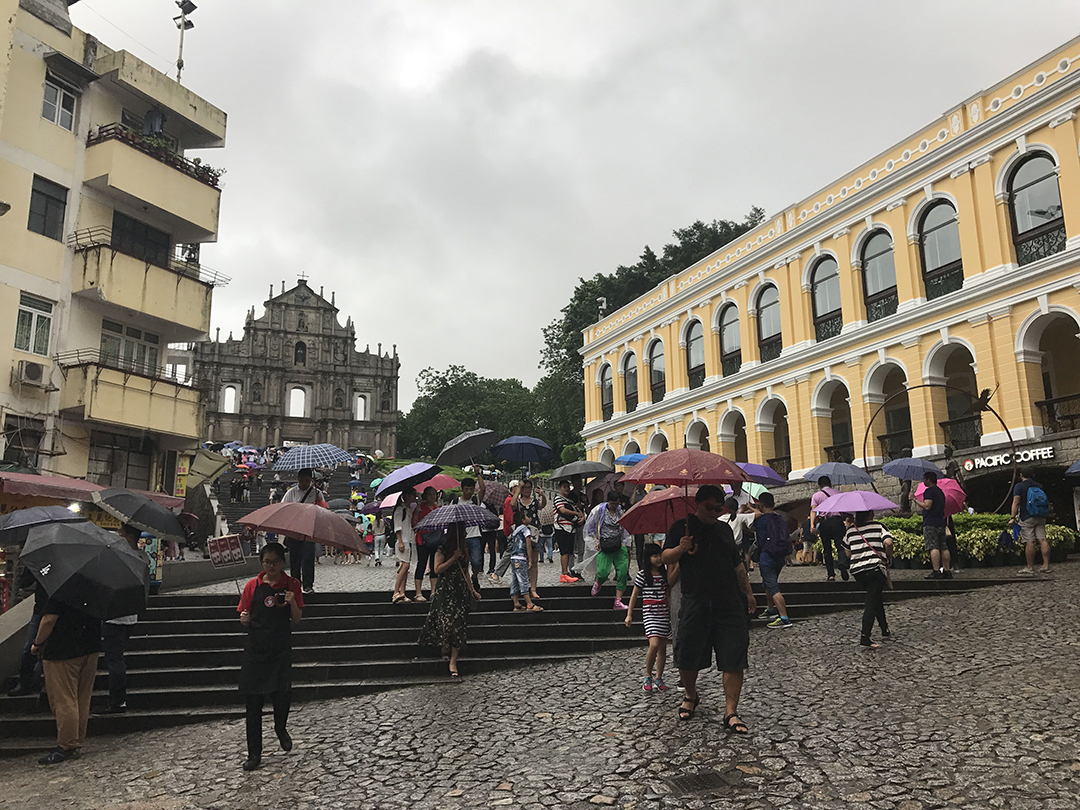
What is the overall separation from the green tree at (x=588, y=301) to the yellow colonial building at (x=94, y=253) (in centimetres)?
2474

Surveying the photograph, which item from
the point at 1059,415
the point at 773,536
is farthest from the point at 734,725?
the point at 1059,415

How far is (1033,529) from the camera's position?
1161cm

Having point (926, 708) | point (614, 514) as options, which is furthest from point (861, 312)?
point (926, 708)

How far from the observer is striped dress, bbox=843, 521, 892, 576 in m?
7.86

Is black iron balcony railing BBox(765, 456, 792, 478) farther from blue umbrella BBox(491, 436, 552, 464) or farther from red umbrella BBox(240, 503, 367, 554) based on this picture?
red umbrella BBox(240, 503, 367, 554)

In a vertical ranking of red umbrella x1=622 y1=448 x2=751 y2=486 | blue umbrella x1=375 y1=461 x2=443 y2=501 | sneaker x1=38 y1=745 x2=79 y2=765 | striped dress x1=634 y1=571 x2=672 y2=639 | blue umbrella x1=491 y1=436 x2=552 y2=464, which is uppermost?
blue umbrella x1=491 y1=436 x2=552 y2=464

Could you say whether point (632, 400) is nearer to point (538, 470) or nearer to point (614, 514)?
point (538, 470)

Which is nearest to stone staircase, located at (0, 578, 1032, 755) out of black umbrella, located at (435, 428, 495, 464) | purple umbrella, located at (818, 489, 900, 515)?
purple umbrella, located at (818, 489, 900, 515)

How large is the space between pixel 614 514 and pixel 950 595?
5130 mm

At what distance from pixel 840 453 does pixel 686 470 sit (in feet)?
57.6

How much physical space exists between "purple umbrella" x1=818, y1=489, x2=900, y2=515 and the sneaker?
744 cm

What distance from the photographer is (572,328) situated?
145ft

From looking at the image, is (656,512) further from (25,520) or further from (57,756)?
(25,520)

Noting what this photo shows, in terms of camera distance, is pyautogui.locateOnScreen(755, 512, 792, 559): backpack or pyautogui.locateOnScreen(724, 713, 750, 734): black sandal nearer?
pyautogui.locateOnScreen(724, 713, 750, 734): black sandal
